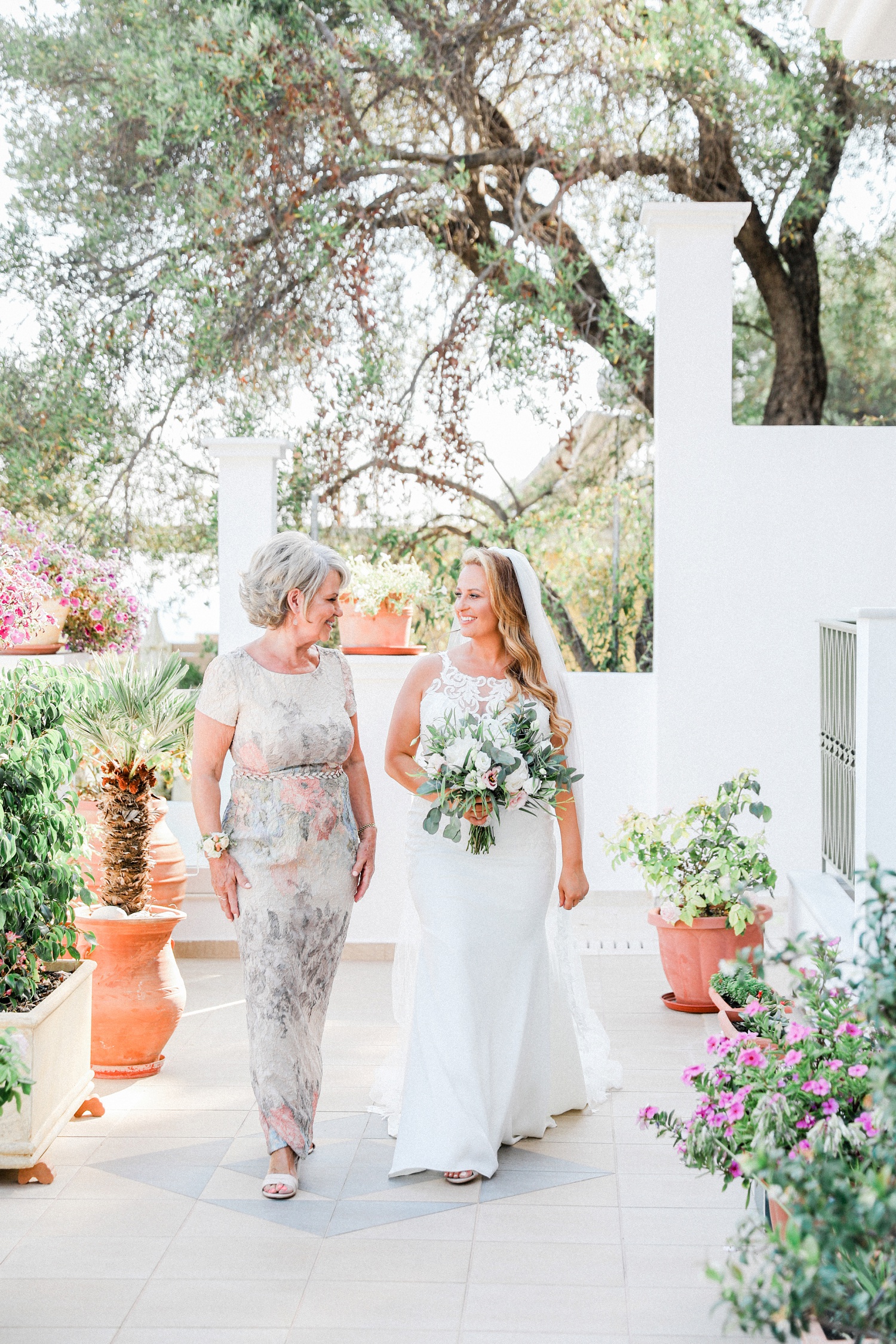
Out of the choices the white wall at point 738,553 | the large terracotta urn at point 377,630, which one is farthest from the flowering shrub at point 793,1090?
the white wall at point 738,553

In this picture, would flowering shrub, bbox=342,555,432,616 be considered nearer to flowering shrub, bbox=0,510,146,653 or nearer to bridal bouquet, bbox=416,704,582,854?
flowering shrub, bbox=0,510,146,653

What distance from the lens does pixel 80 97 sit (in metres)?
9.00

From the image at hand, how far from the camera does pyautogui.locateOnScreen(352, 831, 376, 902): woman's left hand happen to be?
3736mm

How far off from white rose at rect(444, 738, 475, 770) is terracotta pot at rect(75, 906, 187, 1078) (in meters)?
1.39

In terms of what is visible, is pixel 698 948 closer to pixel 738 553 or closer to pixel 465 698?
pixel 465 698

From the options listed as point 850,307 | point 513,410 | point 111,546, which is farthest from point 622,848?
point 850,307

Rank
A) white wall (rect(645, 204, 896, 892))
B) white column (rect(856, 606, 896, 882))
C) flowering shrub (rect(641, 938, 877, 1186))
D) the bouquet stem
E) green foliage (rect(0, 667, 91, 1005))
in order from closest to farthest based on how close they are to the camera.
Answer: flowering shrub (rect(641, 938, 877, 1186)) < white column (rect(856, 606, 896, 882)) < green foliage (rect(0, 667, 91, 1005)) < the bouquet stem < white wall (rect(645, 204, 896, 892))

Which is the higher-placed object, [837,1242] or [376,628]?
[376,628]

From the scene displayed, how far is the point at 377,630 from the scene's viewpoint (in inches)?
245

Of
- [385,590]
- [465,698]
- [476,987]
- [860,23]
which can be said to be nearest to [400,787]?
[385,590]

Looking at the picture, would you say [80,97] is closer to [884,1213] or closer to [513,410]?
[513,410]

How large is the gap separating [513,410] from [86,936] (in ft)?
18.6

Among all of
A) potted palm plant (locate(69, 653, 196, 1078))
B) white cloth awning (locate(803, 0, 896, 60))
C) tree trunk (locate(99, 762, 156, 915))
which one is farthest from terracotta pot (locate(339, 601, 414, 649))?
white cloth awning (locate(803, 0, 896, 60))

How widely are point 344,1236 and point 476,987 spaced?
77cm
